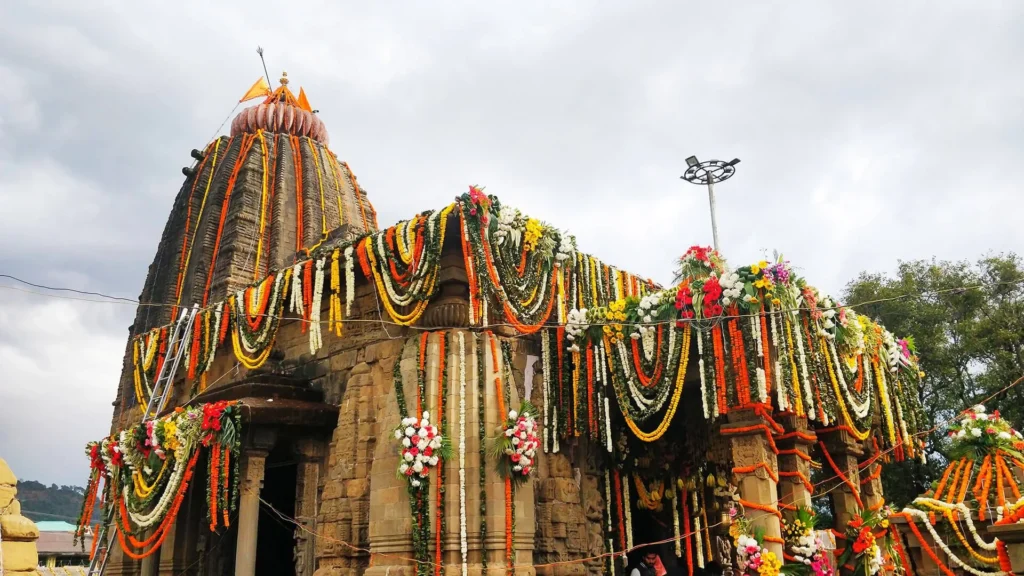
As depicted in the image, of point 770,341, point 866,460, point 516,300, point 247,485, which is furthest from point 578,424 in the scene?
point 866,460

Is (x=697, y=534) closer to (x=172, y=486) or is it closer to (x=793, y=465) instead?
(x=793, y=465)

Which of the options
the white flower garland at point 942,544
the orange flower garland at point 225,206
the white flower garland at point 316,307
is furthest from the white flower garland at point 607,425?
the orange flower garland at point 225,206

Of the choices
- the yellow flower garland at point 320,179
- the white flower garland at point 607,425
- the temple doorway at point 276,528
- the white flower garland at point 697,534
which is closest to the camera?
the white flower garland at point 607,425

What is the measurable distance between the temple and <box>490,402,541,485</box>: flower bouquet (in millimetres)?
25

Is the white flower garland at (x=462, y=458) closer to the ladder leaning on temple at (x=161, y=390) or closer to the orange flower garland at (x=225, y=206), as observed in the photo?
the ladder leaning on temple at (x=161, y=390)

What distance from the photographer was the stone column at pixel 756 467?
8.41 m

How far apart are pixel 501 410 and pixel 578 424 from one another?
127 cm

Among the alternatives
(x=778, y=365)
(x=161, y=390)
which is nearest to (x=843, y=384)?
(x=778, y=365)

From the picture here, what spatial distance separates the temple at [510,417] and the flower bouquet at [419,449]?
0.09 feet

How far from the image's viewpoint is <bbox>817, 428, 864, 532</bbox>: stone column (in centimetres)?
1097

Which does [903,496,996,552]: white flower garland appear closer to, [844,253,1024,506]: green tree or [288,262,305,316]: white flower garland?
[288,262,305,316]: white flower garland

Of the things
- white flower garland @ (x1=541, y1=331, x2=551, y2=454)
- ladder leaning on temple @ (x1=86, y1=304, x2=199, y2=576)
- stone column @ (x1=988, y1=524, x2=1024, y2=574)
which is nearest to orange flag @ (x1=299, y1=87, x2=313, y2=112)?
ladder leaning on temple @ (x1=86, y1=304, x2=199, y2=576)

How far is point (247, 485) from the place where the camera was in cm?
988

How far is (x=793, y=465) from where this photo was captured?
30.7 ft
